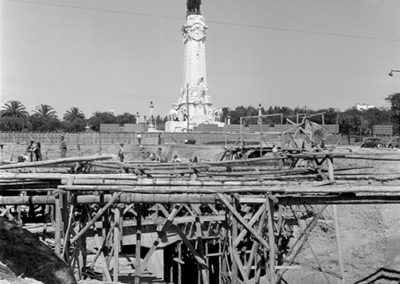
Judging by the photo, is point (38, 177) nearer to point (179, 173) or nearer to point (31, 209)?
point (31, 209)

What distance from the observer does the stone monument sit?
51.6 m

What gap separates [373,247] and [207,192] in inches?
283

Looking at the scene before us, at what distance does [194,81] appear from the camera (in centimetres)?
5178

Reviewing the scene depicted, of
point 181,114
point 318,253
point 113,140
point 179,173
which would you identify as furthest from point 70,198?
point 181,114

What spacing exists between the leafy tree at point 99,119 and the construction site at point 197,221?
70.7 metres

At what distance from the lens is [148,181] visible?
26.0ft

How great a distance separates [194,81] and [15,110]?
33.0m

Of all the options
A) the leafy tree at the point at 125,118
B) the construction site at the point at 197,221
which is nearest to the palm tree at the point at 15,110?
the leafy tree at the point at 125,118

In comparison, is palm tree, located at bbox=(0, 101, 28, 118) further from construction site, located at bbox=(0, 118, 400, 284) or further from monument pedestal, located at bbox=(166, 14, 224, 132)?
construction site, located at bbox=(0, 118, 400, 284)

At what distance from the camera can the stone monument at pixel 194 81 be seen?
51.6m

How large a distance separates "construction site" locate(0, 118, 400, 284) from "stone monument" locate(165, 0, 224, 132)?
33.9m

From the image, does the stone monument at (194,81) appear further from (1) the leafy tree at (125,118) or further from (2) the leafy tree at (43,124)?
(1) the leafy tree at (125,118)

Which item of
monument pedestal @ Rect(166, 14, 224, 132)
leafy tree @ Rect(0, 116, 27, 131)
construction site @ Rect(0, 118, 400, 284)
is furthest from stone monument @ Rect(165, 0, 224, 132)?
construction site @ Rect(0, 118, 400, 284)

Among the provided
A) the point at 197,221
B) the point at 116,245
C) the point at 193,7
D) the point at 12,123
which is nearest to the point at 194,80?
the point at 193,7
